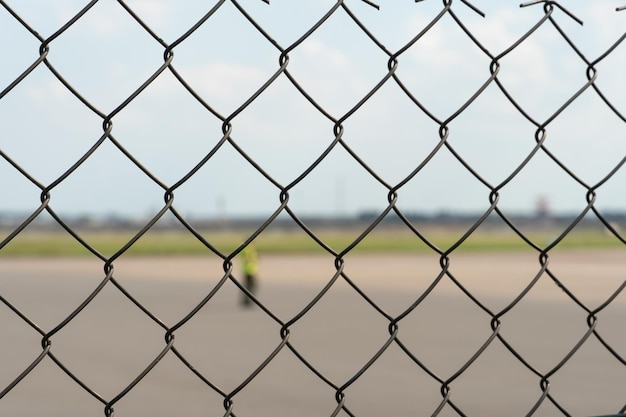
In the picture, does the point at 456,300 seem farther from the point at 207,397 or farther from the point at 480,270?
the point at 480,270

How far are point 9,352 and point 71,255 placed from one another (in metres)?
37.9

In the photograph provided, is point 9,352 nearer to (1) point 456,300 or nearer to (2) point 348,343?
(2) point 348,343

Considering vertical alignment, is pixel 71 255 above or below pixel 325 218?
below

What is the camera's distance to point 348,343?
950 centimetres

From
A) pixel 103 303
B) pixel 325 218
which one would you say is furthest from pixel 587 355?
pixel 325 218

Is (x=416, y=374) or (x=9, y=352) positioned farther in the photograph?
(x=9, y=352)

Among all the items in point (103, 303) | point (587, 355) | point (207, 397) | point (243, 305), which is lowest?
point (587, 355)

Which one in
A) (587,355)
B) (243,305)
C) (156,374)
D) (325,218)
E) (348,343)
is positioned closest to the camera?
(156,374)

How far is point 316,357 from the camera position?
8445 mm

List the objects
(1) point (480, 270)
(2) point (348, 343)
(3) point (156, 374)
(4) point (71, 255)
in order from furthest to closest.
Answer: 1. (4) point (71, 255)
2. (1) point (480, 270)
3. (2) point (348, 343)
4. (3) point (156, 374)

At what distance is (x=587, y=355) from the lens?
8766 mm

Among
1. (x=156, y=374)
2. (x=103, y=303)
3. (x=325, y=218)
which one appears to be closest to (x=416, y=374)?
(x=156, y=374)

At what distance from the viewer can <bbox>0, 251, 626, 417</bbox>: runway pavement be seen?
20.4 feet

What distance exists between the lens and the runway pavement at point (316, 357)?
20.4 feet
